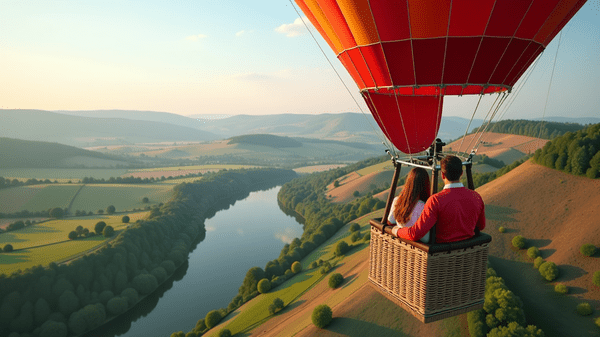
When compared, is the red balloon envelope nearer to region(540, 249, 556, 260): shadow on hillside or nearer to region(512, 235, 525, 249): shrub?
region(512, 235, 525, 249): shrub

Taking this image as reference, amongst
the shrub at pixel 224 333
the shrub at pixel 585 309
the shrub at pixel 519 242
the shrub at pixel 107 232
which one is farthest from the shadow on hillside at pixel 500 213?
the shrub at pixel 107 232

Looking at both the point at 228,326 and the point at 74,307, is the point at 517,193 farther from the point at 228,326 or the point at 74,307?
the point at 74,307

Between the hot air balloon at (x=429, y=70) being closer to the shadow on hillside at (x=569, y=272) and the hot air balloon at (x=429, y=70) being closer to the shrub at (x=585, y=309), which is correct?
the shrub at (x=585, y=309)

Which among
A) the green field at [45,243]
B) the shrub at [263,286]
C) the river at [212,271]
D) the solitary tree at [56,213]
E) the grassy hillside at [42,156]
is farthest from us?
the grassy hillside at [42,156]

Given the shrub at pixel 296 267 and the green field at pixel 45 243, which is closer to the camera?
the green field at pixel 45 243

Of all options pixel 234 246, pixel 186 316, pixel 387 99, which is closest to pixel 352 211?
pixel 234 246

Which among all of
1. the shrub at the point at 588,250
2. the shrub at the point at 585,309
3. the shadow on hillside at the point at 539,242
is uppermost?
the shrub at the point at 588,250
